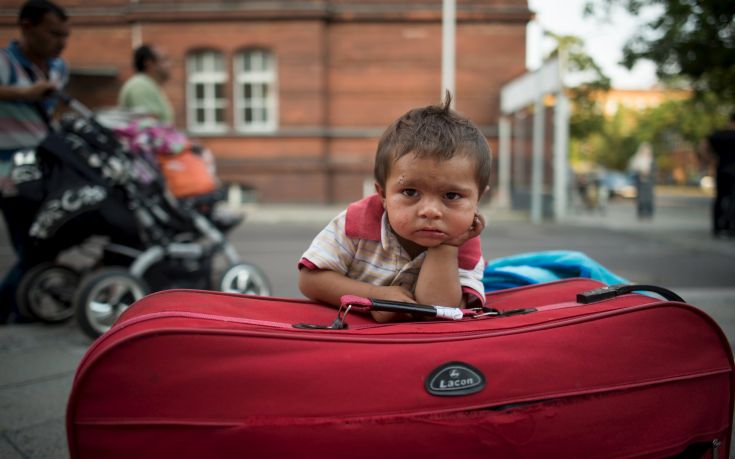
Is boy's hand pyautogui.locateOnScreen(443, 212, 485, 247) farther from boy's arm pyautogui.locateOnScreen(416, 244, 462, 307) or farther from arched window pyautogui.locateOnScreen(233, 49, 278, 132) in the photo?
arched window pyautogui.locateOnScreen(233, 49, 278, 132)

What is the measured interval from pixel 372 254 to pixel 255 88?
15.9m

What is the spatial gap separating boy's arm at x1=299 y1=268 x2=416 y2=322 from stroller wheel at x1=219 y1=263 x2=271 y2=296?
83.8 inches

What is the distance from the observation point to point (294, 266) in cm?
645

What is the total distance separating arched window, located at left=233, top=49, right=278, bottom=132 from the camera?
16781 mm

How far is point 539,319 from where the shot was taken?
157cm

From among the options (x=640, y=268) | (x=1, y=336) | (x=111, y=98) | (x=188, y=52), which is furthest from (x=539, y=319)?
(x=111, y=98)

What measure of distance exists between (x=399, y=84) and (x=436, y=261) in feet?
51.7

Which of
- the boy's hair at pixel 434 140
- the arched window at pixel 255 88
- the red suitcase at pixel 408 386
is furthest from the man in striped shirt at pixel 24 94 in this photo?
the arched window at pixel 255 88

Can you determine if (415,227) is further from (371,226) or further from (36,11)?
(36,11)

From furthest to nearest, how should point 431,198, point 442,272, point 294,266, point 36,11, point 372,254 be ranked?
1. point 294,266
2. point 36,11
3. point 372,254
4. point 442,272
5. point 431,198

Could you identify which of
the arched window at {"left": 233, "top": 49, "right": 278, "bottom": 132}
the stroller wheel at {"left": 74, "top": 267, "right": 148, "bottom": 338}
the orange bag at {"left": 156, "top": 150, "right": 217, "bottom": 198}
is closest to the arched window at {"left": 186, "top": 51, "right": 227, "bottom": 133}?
the arched window at {"left": 233, "top": 49, "right": 278, "bottom": 132}

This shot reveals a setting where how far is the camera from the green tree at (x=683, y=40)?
833cm

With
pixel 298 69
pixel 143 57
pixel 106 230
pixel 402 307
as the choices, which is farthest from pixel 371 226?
pixel 298 69

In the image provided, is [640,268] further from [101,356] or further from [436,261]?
[101,356]
